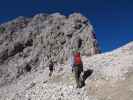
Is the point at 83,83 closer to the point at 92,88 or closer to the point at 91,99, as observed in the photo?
the point at 92,88

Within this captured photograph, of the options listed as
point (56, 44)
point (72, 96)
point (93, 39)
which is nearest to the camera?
point (72, 96)

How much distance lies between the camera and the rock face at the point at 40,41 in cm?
4197

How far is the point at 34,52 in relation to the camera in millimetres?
44281

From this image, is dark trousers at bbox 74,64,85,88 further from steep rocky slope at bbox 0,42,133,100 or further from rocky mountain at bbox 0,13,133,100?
rocky mountain at bbox 0,13,133,100

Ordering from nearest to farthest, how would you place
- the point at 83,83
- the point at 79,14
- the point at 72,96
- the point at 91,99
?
the point at 91,99 → the point at 72,96 → the point at 83,83 → the point at 79,14

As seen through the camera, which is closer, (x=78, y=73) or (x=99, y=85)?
(x=99, y=85)

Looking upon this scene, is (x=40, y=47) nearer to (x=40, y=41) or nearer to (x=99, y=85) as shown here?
(x=40, y=41)

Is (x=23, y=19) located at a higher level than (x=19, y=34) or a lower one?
higher

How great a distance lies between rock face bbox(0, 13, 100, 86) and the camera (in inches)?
1652

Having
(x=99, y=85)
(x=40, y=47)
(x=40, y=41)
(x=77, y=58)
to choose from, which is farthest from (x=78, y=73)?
(x=40, y=41)

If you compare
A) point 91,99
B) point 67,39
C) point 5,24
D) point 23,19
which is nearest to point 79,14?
point 67,39

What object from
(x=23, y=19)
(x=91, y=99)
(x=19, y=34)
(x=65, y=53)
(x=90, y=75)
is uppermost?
(x=23, y=19)

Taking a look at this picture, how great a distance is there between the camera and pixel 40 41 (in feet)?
151

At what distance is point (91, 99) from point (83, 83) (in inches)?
108
